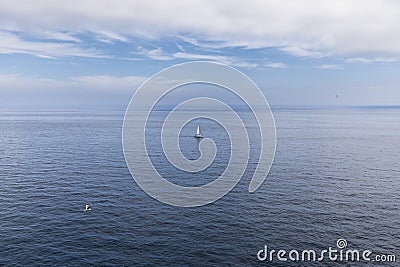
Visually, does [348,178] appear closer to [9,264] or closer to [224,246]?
[224,246]

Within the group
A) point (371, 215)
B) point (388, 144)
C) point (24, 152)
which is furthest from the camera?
point (388, 144)

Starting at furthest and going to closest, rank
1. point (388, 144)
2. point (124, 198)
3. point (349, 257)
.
→ point (388, 144) → point (124, 198) → point (349, 257)

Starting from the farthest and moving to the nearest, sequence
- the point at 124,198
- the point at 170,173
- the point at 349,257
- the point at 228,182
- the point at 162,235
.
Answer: the point at 170,173
the point at 228,182
the point at 124,198
the point at 162,235
the point at 349,257

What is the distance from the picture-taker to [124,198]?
274 feet

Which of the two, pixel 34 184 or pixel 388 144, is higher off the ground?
pixel 388 144

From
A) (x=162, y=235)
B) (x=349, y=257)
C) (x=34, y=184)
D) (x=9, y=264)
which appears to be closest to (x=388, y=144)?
(x=349, y=257)

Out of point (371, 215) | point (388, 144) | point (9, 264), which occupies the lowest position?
point (9, 264)

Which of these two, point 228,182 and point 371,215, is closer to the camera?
point 371,215

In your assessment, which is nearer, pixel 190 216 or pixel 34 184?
pixel 190 216

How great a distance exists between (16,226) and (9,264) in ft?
47.6

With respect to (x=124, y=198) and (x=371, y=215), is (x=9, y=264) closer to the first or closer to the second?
(x=124, y=198)

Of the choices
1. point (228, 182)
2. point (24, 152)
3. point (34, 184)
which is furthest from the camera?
point (24, 152)

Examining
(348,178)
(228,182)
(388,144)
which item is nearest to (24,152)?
(228,182)

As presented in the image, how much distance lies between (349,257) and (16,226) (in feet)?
199
